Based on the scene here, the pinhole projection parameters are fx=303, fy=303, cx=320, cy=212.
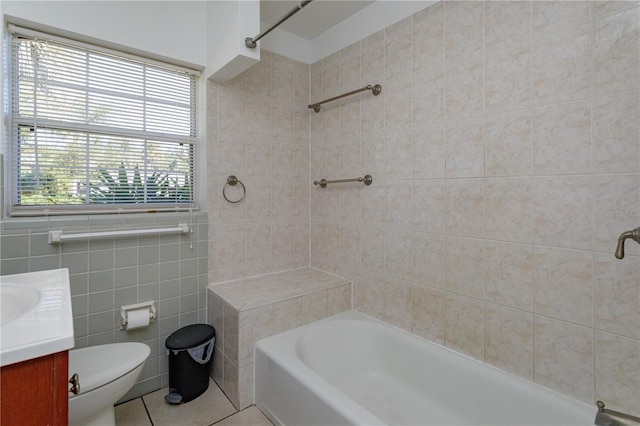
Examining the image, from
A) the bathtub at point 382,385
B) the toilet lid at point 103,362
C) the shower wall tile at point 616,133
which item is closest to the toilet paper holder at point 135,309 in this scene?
the toilet lid at point 103,362

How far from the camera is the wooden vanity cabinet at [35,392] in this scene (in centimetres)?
68

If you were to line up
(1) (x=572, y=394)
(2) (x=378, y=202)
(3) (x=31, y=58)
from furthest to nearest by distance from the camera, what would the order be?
(2) (x=378, y=202) → (3) (x=31, y=58) → (1) (x=572, y=394)

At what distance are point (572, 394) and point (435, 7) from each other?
2040mm

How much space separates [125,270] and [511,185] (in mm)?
2176

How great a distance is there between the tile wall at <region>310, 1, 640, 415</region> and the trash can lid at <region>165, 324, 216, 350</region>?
1.08m

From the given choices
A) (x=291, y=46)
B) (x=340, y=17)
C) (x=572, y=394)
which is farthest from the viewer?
(x=291, y=46)

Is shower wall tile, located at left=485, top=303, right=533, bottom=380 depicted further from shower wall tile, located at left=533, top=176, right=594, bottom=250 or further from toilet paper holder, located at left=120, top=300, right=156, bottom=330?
toilet paper holder, located at left=120, top=300, right=156, bottom=330

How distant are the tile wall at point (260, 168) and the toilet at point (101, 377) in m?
0.70

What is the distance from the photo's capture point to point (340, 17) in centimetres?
226

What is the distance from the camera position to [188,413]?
5.65 ft

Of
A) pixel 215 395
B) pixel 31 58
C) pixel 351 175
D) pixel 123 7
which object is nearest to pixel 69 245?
pixel 31 58

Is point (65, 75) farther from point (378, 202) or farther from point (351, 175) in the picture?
point (378, 202)

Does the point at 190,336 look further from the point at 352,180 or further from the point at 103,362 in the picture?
the point at 352,180

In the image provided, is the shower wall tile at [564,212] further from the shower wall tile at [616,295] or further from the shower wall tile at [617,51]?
the shower wall tile at [617,51]
